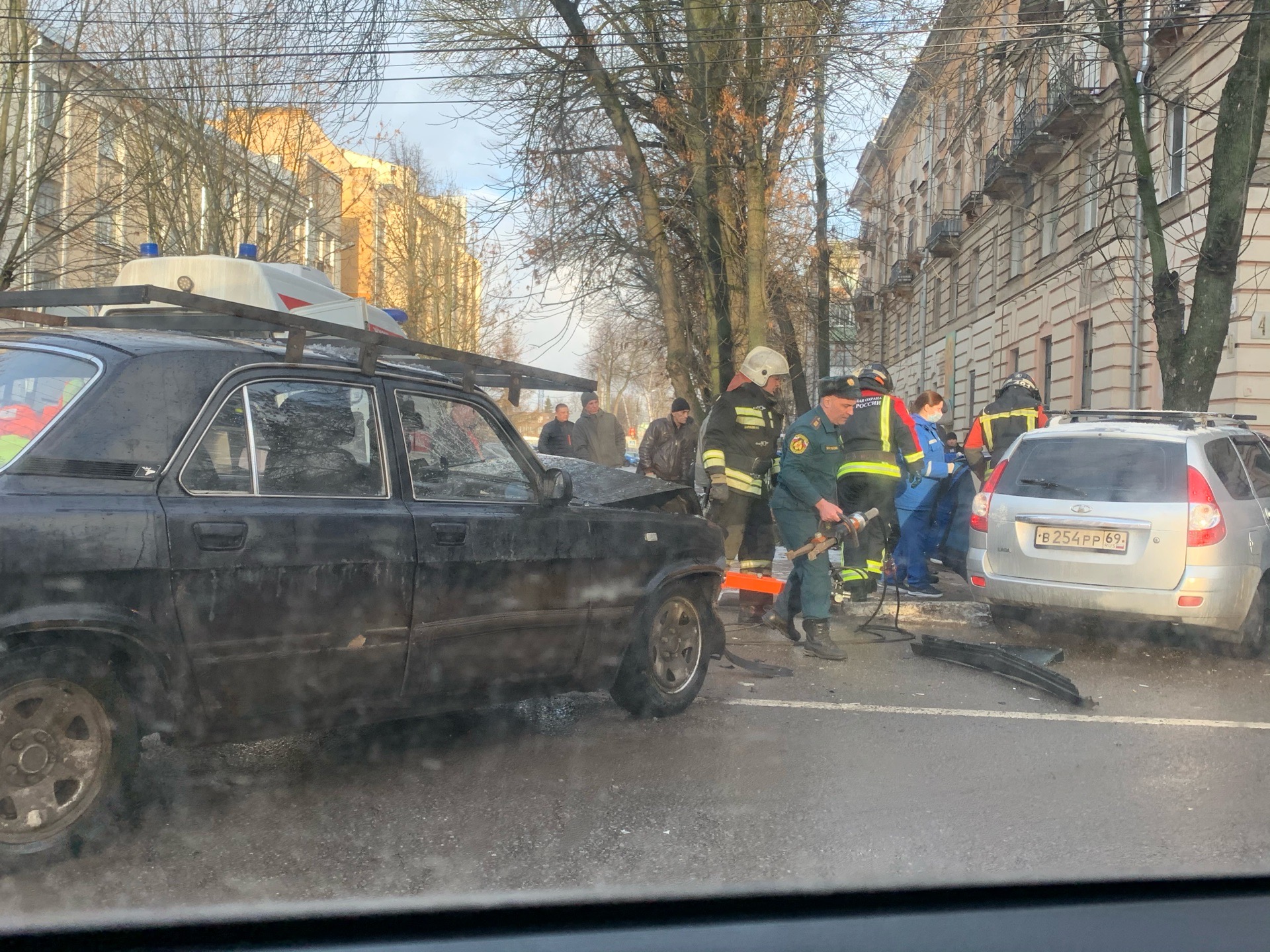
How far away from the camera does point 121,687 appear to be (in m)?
3.65

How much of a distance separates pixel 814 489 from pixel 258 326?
3818 millimetres

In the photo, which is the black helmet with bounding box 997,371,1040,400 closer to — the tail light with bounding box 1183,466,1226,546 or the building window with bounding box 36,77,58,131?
the tail light with bounding box 1183,466,1226,546

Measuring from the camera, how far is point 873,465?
891cm

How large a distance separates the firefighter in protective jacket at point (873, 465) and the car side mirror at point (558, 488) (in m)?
4.18

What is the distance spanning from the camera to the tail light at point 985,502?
27.9ft

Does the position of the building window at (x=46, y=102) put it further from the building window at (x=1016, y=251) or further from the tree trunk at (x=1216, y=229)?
the building window at (x=1016, y=251)

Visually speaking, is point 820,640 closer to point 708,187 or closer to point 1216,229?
point 1216,229

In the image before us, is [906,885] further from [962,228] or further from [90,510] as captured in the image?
[962,228]

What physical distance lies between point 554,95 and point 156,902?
47.8 ft

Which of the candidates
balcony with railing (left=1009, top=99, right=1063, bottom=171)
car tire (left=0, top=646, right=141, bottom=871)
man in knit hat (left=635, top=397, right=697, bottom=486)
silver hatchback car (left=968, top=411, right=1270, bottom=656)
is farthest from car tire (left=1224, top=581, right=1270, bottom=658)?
balcony with railing (left=1009, top=99, right=1063, bottom=171)

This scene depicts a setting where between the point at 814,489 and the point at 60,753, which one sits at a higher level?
the point at 814,489

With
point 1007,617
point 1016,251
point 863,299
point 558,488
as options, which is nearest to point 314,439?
point 558,488

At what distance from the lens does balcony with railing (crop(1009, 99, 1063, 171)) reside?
80.1ft

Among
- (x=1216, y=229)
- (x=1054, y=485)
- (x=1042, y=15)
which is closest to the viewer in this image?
(x=1054, y=485)
